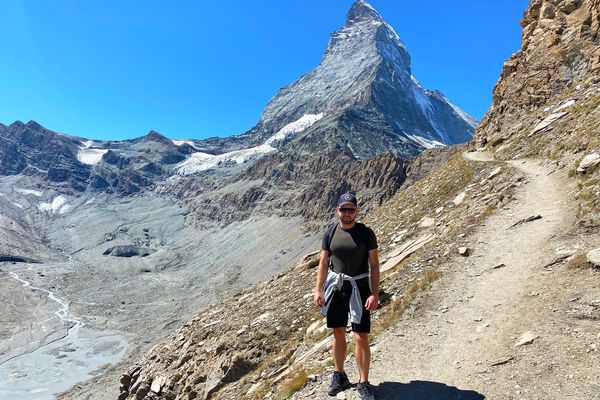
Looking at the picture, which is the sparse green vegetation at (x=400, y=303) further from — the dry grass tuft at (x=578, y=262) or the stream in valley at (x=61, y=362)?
the stream in valley at (x=61, y=362)

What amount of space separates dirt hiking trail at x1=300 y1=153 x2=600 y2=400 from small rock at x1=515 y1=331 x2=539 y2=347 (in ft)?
0.14

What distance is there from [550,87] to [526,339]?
32.1 metres

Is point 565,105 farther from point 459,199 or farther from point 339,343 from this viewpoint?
point 339,343

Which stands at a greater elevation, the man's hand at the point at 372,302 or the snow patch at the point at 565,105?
the snow patch at the point at 565,105

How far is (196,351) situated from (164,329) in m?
102

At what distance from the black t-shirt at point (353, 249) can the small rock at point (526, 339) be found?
328 centimetres

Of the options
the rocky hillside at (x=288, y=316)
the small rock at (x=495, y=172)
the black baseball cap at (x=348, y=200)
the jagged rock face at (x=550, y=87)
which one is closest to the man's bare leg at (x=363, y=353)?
the black baseball cap at (x=348, y=200)

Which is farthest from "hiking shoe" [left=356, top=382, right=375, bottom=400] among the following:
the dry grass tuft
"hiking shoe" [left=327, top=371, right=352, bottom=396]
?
the dry grass tuft

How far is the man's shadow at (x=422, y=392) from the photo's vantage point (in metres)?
7.25

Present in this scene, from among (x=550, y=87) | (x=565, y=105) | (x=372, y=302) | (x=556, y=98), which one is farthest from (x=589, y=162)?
(x=550, y=87)

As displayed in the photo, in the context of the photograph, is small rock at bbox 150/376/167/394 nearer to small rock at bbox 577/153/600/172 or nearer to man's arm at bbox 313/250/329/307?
man's arm at bbox 313/250/329/307

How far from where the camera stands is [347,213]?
7.69m

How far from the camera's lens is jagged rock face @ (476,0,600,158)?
22.8 m

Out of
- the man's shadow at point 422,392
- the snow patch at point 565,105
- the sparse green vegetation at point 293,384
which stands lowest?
the man's shadow at point 422,392
